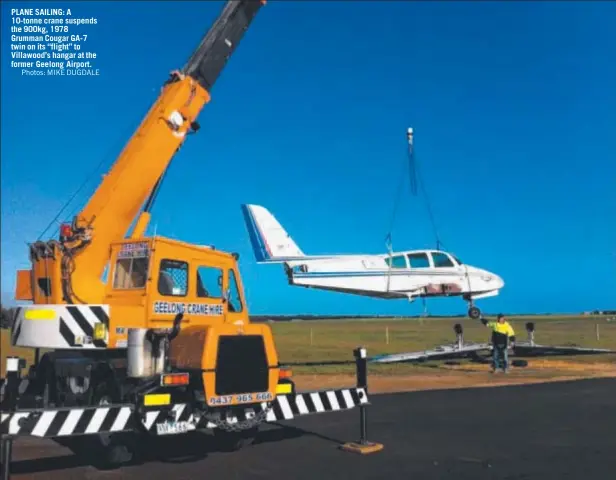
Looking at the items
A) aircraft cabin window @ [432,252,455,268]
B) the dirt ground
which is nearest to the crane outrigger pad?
the dirt ground

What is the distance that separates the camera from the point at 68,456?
29.9 ft

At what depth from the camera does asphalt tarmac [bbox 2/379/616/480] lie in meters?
7.97

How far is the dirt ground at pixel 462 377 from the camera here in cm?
1847

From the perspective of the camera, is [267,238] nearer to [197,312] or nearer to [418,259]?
[418,259]

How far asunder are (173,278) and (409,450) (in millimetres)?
4198

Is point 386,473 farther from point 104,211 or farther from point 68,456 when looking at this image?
point 104,211

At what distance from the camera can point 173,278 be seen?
29.0 ft

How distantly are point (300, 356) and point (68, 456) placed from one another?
887 inches

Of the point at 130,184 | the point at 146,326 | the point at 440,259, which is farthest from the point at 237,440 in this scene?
the point at 440,259

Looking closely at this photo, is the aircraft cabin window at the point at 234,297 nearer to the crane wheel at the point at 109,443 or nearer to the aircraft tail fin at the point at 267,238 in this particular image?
the crane wheel at the point at 109,443

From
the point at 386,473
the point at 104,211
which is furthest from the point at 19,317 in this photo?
the point at 386,473

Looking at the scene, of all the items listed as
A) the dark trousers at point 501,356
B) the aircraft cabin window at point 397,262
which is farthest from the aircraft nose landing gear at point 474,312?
the dark trousers at point 501,356

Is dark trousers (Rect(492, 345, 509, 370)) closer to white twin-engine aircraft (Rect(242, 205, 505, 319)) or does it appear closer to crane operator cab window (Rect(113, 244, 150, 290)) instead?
white twin-engine aircraft (Rect(242, 205, 505, 319))

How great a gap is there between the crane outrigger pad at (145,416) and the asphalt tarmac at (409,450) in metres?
0.66
